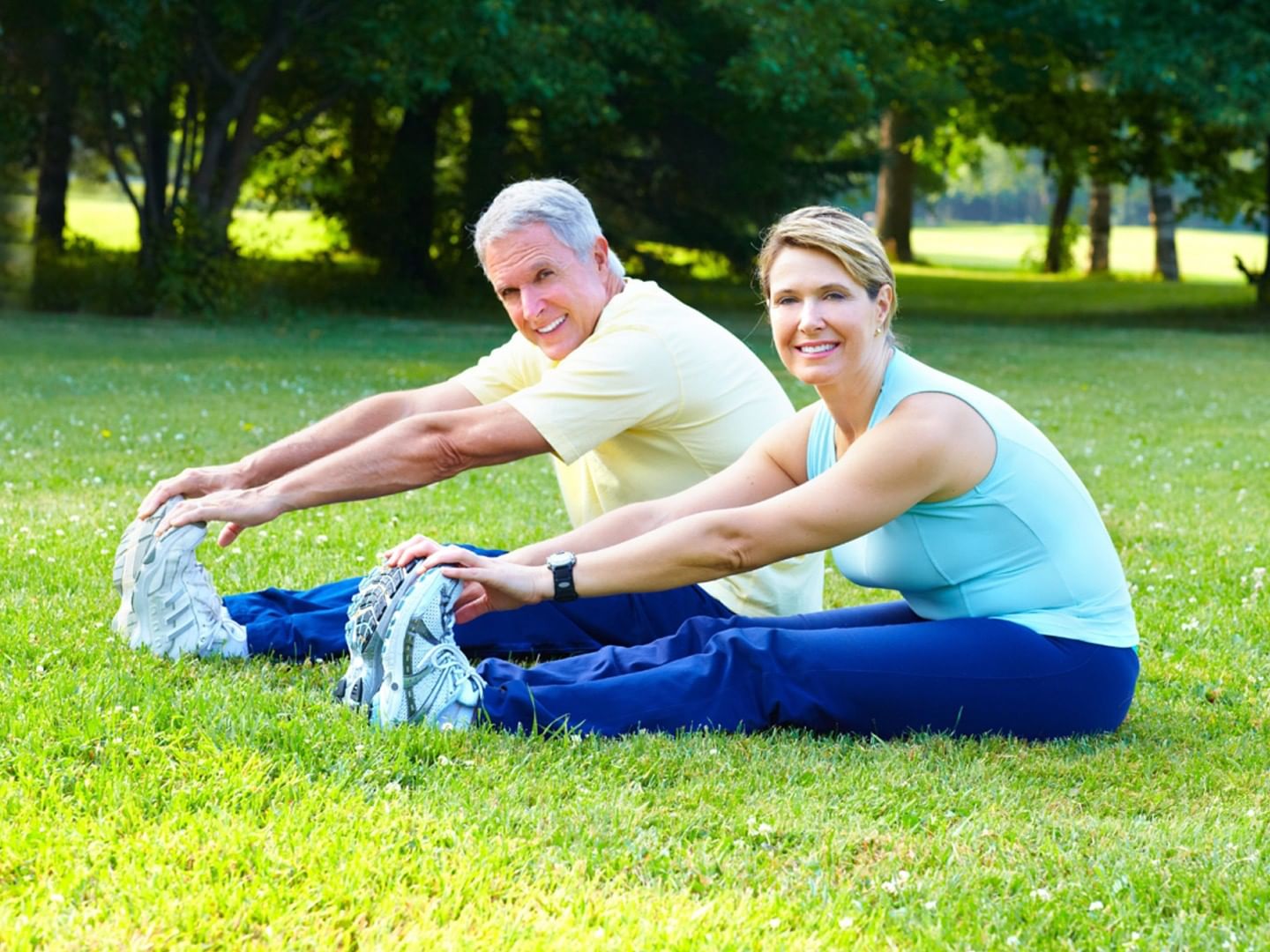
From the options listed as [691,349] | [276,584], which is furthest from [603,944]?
[276,584]

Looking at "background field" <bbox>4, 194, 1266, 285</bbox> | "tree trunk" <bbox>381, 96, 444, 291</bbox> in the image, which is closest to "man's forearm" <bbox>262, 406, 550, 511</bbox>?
"background field" <bbox>4, 194, 1266, 285</bbox>

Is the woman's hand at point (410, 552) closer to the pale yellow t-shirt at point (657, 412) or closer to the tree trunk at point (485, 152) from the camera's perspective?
the pale yellow t-shirt at point (657, 412)

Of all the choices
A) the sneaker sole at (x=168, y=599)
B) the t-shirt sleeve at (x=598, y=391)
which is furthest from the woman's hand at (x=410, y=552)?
the sneaker sole at (x=168, y=599)

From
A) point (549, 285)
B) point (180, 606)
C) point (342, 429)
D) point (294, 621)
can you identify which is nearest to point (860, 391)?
point (549, 285)

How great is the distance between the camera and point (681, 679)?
13.6 ft

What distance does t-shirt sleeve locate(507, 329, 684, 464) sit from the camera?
14.6 ft

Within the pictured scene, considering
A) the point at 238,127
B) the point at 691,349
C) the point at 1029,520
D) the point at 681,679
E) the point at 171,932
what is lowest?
the point at 171,932

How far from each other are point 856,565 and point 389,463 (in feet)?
4.57

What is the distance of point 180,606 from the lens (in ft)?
15.3

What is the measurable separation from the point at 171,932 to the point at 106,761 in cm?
94

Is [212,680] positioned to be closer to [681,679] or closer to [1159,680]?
[681,679]

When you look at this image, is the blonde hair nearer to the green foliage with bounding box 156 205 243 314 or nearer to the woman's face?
the woman's face

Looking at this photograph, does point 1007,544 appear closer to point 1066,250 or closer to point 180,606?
point 180,606

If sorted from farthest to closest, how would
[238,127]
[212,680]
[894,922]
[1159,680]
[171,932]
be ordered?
1. [238,127]
2. [1159,680]
3. [212,680]
4. [894,922]
5. [171,932]
